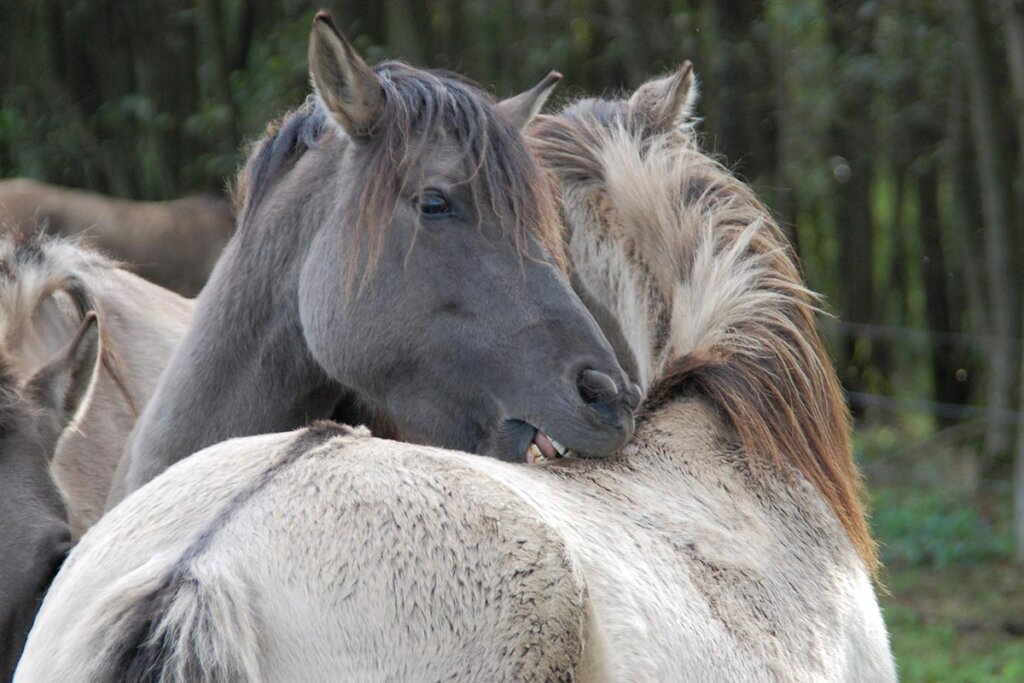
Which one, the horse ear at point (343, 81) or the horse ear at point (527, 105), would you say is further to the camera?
the horse ear at point (527, 105)

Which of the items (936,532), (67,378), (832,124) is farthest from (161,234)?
(832,124)

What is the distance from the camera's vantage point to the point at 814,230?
1444 cm

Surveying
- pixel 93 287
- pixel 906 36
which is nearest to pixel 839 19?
pixel 906 36

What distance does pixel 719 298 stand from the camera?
297 cm

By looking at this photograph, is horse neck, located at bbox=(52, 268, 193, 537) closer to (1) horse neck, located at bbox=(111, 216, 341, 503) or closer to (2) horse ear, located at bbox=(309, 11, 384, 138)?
(1) horse neck, located at bbox=(111, 216, 341, 503)

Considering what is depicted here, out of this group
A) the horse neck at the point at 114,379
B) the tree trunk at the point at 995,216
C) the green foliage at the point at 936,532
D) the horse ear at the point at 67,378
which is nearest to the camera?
the horse ear at the point at 67,378

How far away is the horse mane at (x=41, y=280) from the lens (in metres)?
3.38

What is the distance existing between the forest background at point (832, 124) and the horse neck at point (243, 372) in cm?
397

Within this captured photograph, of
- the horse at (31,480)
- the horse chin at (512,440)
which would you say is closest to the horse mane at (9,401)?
the horse at (31,480)

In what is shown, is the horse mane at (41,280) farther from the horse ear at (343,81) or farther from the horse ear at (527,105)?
the horse ear at (527,105)

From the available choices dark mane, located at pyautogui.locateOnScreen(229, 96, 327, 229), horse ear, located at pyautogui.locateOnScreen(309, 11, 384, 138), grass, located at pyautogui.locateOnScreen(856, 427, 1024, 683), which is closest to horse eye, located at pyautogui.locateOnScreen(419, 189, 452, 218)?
horse ear, located at pyautogui.locateOnScreen(309, 11, 384, 138)

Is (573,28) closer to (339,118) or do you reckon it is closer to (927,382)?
(927,382)

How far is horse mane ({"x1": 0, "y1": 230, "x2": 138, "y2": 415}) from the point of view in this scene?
3385 millimetres

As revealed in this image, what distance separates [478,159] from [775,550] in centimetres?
123
